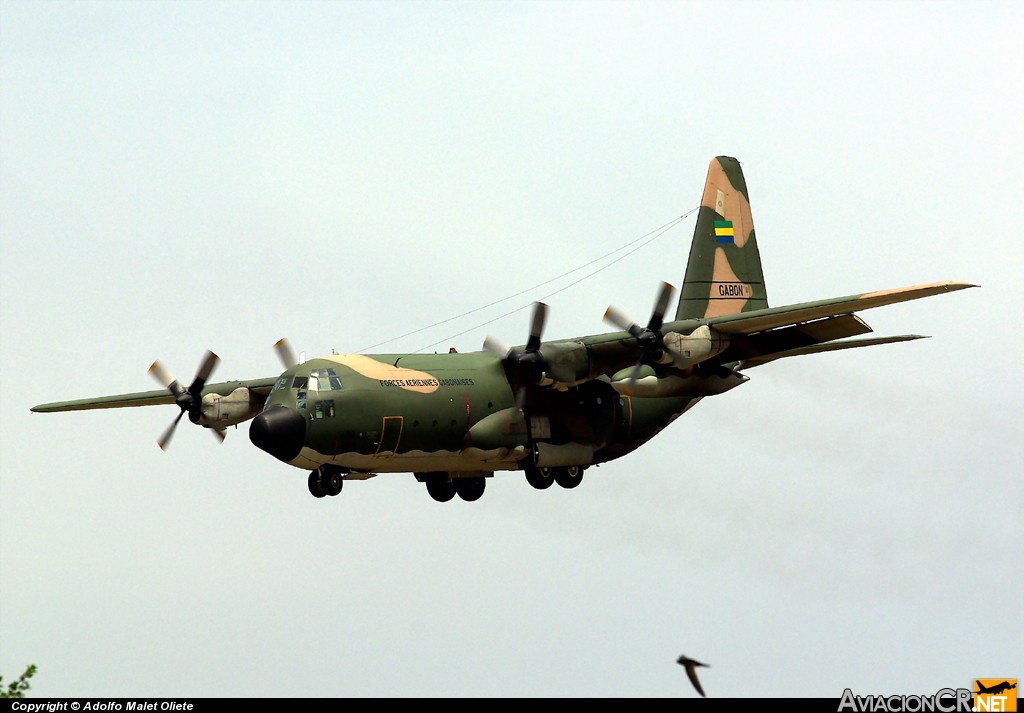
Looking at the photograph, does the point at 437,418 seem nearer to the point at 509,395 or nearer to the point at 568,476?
the point at 509,395

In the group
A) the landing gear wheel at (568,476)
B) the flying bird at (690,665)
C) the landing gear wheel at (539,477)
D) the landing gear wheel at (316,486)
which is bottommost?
the flying bird at (690,665)

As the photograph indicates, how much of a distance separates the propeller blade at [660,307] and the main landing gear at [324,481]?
773 cm

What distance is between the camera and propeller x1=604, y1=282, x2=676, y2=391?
35750 mm

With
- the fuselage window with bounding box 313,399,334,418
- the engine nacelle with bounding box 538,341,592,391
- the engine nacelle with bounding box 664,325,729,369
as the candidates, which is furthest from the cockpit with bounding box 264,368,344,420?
the engine nacelle with bounding box 664,325,729,369

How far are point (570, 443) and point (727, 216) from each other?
8385 mm

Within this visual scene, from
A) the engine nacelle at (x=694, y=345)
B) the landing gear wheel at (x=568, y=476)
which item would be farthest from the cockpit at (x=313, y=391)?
the engine nacelle at (x=694, y=345)

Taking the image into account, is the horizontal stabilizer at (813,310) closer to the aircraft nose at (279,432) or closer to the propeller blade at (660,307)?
the propeller blade at (660,307)

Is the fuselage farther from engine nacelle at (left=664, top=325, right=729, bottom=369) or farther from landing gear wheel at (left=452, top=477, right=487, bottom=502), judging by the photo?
engine nacelle at (left=664, top=325, right=729, bottom=369)

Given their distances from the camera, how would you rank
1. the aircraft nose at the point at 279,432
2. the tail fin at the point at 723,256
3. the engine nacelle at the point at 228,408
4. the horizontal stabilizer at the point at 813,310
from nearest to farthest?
the horizontal stabilizer at the point at 813,310 < the aircraft nose at the point at 279,432 < the engine nacelle at the point at 228,408 < the tail fin at the point at 723,256

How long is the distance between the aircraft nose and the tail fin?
37.0 feet

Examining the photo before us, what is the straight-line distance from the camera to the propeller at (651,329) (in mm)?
35750

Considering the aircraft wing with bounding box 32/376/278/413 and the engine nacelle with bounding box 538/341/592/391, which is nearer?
the engine nacelle with bounding box 538/341/592/391

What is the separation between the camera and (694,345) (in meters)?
35.9

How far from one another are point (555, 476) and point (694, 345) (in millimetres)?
5483
